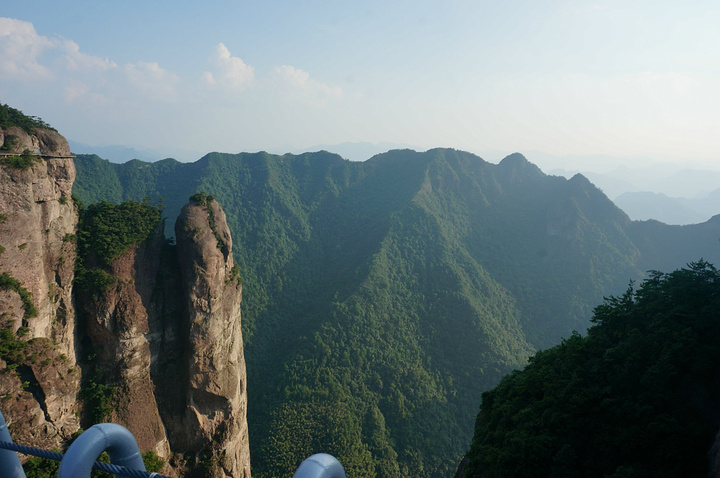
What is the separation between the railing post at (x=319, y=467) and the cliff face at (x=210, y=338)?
24299 mm

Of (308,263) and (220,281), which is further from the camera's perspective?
(308,263)

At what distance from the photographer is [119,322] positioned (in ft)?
74.4

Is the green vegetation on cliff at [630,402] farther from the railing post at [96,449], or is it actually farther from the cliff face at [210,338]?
the cliff face at [210,338]

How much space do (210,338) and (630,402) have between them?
25375mm

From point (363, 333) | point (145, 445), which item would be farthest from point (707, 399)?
point (363, 333)

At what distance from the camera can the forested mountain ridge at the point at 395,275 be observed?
49.0 m

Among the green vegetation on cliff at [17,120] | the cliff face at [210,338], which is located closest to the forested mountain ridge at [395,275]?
the cliff face at [210,338]

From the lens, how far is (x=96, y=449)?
426 centimetres

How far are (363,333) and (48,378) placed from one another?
4729cm

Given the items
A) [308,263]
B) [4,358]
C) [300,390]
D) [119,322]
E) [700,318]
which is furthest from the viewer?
[308,263]

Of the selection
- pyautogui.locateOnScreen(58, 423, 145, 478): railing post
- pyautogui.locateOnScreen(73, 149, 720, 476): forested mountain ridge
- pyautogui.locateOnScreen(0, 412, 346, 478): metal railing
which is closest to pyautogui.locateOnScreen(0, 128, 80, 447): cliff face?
pyautogui.locateOnScreen(0, 412, 346, 478): metal railing

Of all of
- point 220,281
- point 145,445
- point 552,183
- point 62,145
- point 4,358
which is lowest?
point 145,445

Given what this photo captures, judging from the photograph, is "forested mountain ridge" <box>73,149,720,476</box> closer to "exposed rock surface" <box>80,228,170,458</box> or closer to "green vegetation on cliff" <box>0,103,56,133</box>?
"exposed rock surface" <box>80,228,170,458</box>

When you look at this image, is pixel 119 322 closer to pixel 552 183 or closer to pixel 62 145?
pixel 62 145
